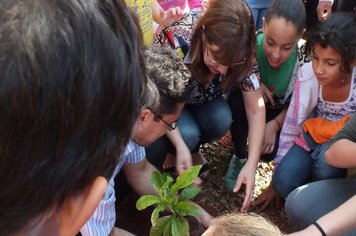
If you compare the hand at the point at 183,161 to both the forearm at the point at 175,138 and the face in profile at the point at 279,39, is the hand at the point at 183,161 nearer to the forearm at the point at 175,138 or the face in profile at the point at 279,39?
the forearm at the point at 175,138

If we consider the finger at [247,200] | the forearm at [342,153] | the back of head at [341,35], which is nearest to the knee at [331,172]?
the forearm at [342,153]

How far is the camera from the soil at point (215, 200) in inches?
80.9

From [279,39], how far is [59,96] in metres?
1.85

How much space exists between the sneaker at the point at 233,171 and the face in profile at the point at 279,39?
0.60m

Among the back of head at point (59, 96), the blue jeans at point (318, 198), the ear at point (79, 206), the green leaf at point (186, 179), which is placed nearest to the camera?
the back of head at point (59, 96)

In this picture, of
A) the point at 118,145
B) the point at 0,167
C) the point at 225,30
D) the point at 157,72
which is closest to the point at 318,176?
the point at 225,30

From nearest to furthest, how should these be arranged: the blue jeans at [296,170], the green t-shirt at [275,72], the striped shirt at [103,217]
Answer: the striped shirt at [103,217]
the blue jeans at [296,170]
the green t-shirt at [275,72]

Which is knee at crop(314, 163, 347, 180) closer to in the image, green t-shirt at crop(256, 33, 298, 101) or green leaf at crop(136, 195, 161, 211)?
green t-shirt at crop(256, 33, 298, 101)

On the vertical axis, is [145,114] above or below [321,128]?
above

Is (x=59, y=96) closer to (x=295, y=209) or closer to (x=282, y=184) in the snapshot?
(x=295, y=209)

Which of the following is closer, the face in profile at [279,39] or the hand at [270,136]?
the face in profile at [279,39]

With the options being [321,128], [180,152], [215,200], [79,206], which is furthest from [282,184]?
[79,206]

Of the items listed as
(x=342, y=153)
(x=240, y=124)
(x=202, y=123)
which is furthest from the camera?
(x=240, y=124)

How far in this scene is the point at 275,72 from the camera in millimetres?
2352
